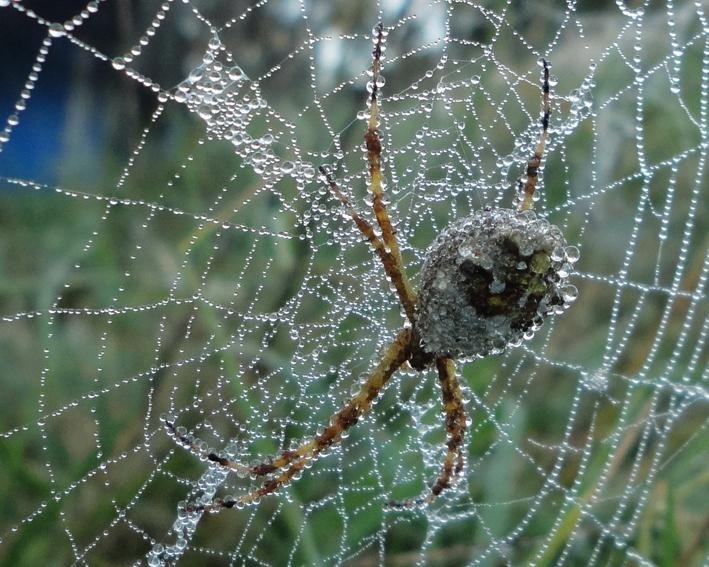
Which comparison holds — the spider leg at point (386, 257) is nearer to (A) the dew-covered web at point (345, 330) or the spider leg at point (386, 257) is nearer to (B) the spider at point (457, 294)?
(B) the spider at point (457, 294)

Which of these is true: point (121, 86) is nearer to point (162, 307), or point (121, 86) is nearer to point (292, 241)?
point (162, 307)

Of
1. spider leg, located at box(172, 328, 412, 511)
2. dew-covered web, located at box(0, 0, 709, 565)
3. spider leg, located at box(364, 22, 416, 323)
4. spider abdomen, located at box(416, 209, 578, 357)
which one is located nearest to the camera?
spider abdomen, located at box(416, 209, 578, 357)

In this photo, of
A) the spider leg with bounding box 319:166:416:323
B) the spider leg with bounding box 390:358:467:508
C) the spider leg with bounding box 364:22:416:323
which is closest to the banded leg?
the spider leg with bounding box 390:358:467:508

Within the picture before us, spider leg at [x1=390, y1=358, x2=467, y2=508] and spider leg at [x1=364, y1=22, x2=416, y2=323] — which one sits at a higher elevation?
spider leg at [x1=364, y1=22, x2=416, y2=323]

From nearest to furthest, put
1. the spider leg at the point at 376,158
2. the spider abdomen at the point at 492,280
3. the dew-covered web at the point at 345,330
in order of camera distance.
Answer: the spider abdomen at the point at 492,280 → the spider leg at the point at 376,158 → the dew-covered web at the point at 345,330

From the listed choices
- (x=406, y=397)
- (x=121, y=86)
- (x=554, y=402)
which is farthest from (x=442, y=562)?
(x=121, y=86)

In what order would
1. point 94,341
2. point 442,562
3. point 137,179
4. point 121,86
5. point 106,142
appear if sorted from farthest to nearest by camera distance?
1. point 121,86
2. point 106,142
3. point 137,179
4. point 94,341
5. point 442,562

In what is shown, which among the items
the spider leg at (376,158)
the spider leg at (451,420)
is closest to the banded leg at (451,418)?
A: the spider leg at (451,420)

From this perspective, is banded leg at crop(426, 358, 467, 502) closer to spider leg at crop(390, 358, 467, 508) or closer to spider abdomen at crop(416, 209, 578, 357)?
spider leg at crop(390, 358, 467, 508)
